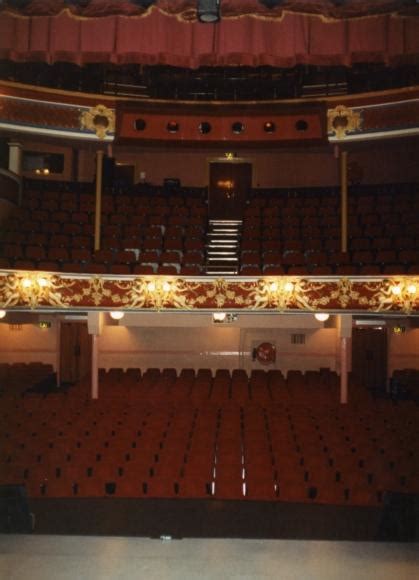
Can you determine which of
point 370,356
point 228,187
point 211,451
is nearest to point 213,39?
point 211,451

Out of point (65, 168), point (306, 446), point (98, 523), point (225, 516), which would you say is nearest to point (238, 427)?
point (306, 446)

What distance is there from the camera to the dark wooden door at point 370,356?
15289 mm

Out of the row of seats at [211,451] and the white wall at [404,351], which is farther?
the white wall at [404,351]

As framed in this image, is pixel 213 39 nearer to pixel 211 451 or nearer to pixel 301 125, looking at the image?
pixel 211 451

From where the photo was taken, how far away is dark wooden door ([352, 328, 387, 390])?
50.2 ft

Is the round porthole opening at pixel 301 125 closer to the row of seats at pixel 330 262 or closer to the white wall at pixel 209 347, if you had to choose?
the row of seats at pixel 330 262

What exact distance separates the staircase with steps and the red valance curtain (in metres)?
7.90

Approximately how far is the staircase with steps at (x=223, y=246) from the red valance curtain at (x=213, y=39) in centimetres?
790

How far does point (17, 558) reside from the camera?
17.4ft

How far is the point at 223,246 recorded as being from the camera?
46.5ft

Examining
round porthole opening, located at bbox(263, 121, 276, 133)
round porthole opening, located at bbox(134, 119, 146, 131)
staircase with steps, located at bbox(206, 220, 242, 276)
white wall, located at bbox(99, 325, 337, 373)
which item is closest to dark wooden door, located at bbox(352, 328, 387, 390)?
white wall, located at bbox(99, 325, 337, 373)

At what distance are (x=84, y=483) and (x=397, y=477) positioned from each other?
3.99 meters

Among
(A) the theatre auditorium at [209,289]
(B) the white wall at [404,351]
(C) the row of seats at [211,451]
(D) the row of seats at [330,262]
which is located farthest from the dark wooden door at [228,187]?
(C) the row of seats at [211,451]

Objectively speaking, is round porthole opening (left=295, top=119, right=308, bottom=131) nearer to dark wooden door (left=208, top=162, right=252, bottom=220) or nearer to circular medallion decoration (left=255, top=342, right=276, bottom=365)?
dark wooden door (left=208, top=162, right=252, bottom=220)
